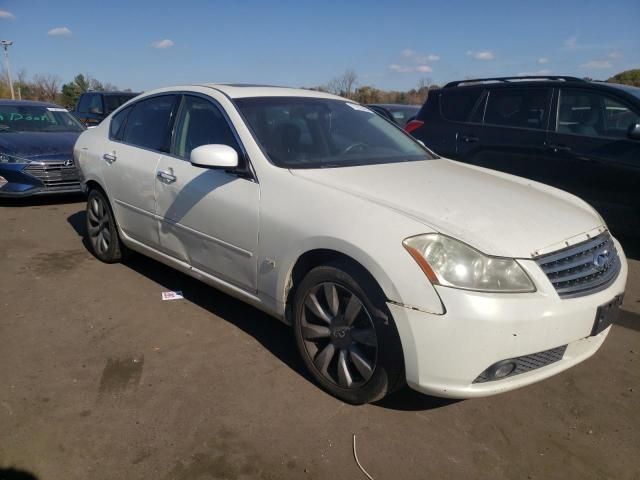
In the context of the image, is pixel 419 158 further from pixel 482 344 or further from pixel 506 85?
pixel 506 85

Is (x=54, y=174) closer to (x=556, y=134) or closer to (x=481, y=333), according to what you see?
(x=556, y=134)

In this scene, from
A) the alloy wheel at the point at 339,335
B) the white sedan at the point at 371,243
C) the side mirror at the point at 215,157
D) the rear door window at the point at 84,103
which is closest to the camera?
the white sedan at the point at 371,243

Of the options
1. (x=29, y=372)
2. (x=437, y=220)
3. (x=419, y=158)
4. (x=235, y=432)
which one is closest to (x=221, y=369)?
(x=235, y=432)

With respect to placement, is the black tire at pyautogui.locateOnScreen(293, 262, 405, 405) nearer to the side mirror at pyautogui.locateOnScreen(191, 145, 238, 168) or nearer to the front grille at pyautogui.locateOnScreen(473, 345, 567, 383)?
the front grille at pyautogui.locateOnScreen(473, 345, 567, 383)

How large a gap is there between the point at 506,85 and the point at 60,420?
17.8ft

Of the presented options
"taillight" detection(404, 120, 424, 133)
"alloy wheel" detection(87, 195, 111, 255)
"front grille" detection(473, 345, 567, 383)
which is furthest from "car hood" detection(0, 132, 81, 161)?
"front grille" detection(473, 345, 567, 383)

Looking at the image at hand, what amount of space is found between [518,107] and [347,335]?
4219mm

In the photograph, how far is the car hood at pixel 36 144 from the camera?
23.3 ft

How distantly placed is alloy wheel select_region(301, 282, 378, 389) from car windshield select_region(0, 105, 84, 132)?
7052 millimetres

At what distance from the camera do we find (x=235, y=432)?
8.28 feet

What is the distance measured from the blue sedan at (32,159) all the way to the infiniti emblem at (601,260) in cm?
664

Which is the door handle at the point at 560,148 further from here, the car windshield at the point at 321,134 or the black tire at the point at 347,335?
the black tire at the point at 347,335

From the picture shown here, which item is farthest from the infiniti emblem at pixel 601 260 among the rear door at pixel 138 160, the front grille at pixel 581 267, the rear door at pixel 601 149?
the rear door at pixel 138 160

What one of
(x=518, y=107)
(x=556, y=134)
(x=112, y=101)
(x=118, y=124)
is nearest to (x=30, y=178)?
(x=118, y=124)
